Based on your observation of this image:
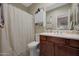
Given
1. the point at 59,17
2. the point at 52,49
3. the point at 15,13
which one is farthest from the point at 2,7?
the point at 52,49

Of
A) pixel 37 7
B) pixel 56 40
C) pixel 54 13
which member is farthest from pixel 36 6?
pixel 56 40

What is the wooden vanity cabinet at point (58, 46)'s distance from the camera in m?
1.44

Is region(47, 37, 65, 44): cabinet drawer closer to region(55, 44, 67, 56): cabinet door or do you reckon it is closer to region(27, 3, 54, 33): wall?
region(55, 44, 67, 56): cabinet door

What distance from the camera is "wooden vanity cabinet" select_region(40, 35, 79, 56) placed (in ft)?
4.73

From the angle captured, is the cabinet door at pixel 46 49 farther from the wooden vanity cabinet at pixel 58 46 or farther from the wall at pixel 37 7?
the wall at pixel 37 7

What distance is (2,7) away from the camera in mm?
1611

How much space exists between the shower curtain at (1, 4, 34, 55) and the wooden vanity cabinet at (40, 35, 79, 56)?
204 millimetres

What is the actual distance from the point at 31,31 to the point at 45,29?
203 millimetres

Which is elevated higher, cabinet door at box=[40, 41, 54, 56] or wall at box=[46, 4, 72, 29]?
wall at box=[46, 4, 72, 29]

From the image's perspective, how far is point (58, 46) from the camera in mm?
1588

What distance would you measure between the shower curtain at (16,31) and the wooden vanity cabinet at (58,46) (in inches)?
8.0

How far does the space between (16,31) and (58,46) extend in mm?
631

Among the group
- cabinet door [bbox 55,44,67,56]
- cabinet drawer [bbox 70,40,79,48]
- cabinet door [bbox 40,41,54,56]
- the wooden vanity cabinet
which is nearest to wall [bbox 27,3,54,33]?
the wooden vanity cabinet

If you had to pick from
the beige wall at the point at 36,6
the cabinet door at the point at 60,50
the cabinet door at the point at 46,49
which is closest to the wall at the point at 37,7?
the beige wall at the point at 36,6
